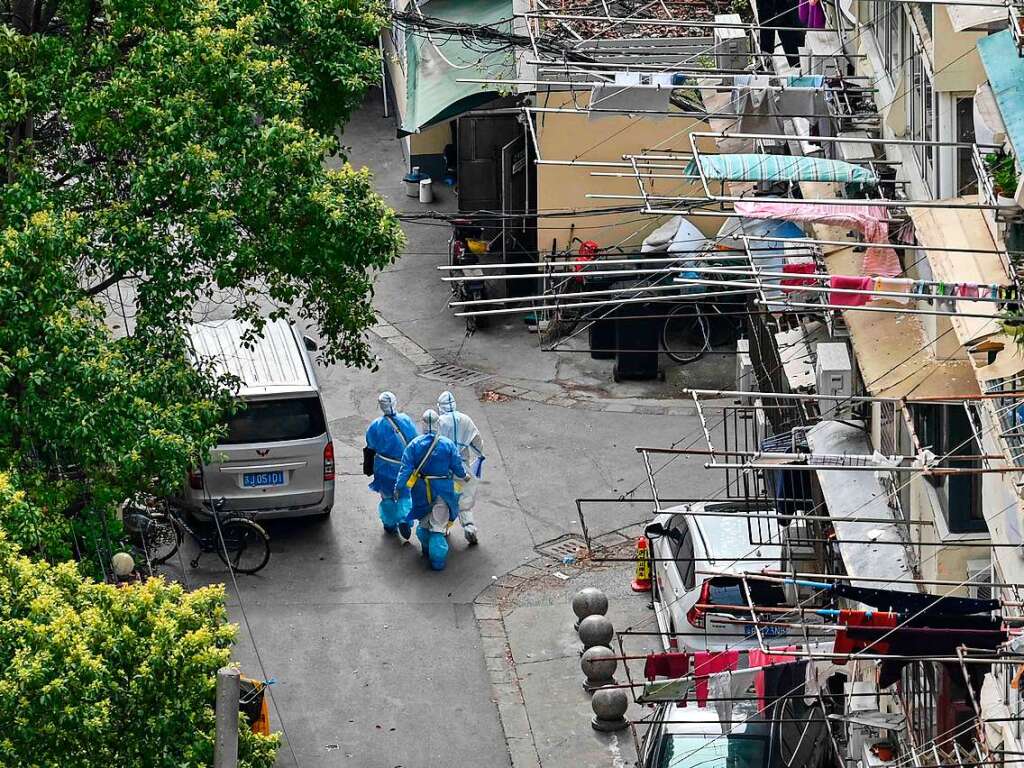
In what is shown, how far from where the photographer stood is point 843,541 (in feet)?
51.2

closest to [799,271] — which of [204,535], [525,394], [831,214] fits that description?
[831,214]

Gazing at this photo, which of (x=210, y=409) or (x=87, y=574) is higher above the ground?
(x=210, y=409)

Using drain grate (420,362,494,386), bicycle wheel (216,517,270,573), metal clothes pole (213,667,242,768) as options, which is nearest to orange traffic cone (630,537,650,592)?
bicycle wheel (216,517,270,573)

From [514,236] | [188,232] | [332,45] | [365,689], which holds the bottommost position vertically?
[365,689]

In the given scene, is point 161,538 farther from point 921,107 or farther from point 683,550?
point 921,107

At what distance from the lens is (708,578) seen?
17.5 m

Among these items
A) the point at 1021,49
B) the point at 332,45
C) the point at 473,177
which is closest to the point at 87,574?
the point at 332,45

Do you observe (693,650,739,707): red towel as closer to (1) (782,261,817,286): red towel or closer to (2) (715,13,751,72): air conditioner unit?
(1) (782,261,817,286): red towel

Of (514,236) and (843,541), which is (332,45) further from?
(514,236)

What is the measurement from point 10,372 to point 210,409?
1795mm

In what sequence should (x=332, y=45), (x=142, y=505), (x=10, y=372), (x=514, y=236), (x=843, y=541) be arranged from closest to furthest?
(x=10, y=372), (x=843, y=541), (x=332, y=45), (x=142, y=505), (x=514, y=236)

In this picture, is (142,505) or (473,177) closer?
(142,505)

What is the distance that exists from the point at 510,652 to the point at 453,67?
10185mm

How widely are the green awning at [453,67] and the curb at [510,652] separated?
7.21m
